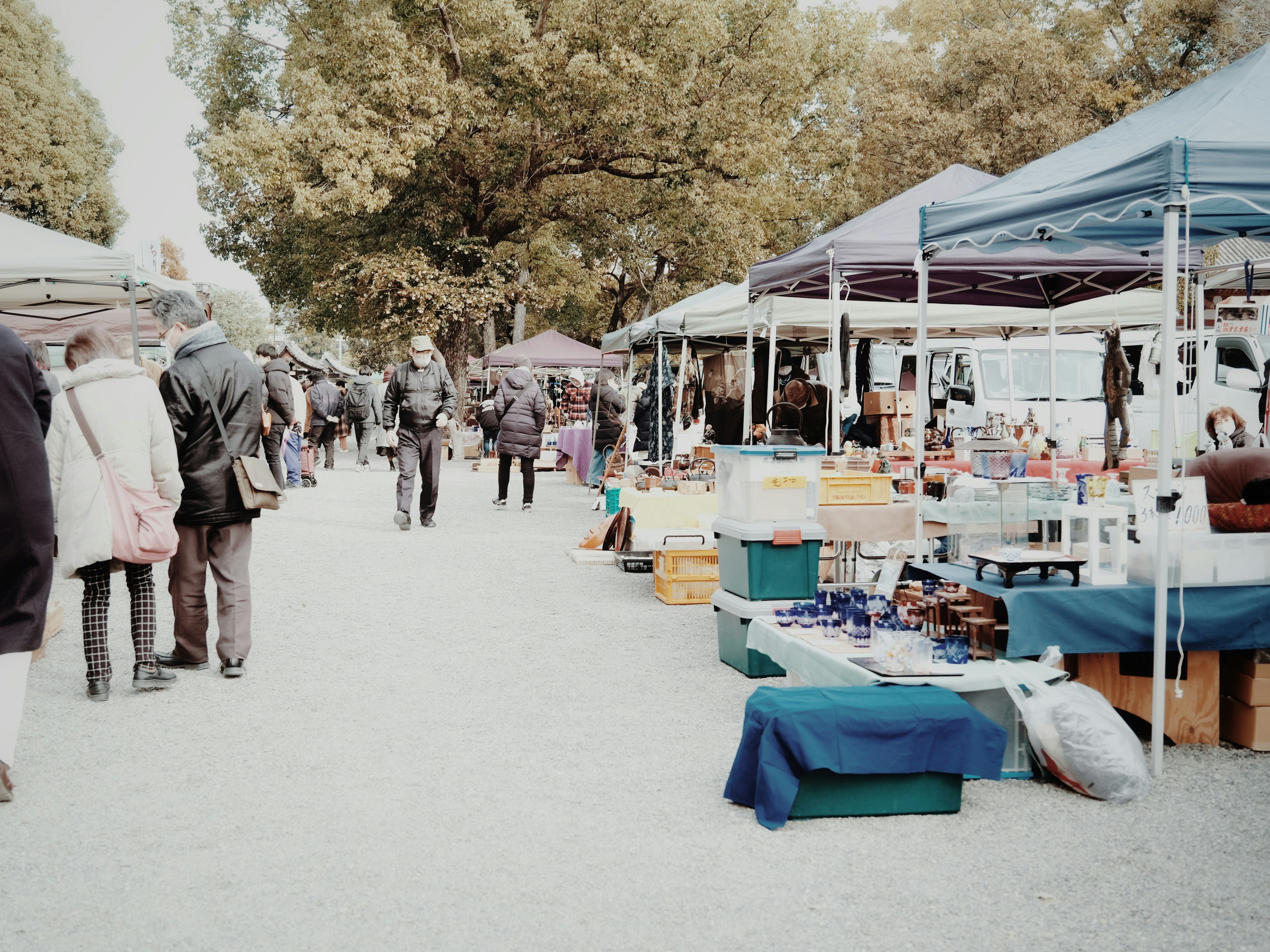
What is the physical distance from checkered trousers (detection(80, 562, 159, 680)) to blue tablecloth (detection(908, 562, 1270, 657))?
4.05 m

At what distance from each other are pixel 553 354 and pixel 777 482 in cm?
1898

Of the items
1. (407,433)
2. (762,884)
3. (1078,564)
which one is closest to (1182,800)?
(1078,564)

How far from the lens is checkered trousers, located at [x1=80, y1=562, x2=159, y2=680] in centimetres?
543

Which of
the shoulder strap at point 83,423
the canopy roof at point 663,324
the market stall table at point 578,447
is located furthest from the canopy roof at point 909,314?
the market stall table at point 578,447

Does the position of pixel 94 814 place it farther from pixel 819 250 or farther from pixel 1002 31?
pixel 1002 31

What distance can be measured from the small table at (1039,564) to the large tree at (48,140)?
37.4 m

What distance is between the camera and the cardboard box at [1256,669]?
16.2 ft

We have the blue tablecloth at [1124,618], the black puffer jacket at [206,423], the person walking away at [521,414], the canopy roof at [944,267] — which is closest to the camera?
the blue tablecloth at [1124,618]

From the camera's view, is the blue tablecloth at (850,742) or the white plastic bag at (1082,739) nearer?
the blue tablecloth at (850,742)

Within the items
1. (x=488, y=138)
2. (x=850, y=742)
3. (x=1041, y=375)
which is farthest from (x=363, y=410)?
(x=850, y=742)

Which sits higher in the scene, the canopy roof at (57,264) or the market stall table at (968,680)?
the canopy roof at (57,264)

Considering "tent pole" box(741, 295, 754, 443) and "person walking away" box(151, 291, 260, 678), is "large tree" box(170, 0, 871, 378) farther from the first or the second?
"person walking away" box(151, 291, 260, 678)

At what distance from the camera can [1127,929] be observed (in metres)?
3.26

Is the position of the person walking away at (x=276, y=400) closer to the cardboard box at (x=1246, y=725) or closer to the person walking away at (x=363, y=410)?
the person walking away at (x=363, y=410)
